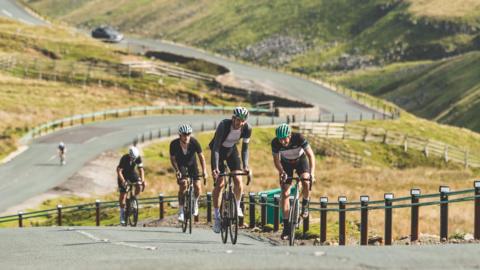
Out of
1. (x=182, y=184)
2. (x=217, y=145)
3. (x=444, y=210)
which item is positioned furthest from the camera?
(x=182, y=184)

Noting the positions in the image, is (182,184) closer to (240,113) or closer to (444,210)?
(240,113)

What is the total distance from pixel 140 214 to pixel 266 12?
16916 cm

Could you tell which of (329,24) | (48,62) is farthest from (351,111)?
(329,24)

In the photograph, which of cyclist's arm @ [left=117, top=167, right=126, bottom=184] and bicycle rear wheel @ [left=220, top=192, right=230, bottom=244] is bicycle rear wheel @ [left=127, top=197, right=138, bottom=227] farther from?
bicycle rear wheel @ [left=220, top=192, right=230, bottom=244]

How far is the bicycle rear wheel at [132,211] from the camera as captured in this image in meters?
23.8

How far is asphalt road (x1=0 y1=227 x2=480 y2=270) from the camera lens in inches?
487

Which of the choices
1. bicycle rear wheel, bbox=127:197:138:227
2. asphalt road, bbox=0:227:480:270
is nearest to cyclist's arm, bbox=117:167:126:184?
bicycle rear wheel, bbox=127:197:138:227

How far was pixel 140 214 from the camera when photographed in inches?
1196

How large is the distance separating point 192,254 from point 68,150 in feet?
123

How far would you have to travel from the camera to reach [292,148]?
16.3 meters

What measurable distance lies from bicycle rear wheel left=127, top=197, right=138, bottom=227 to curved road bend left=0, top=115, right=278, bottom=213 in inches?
522

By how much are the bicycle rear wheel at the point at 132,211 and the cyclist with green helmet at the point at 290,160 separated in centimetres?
769

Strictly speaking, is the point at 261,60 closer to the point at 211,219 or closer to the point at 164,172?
the point at 164,172

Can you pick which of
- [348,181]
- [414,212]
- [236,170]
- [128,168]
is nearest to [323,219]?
[414,212]
